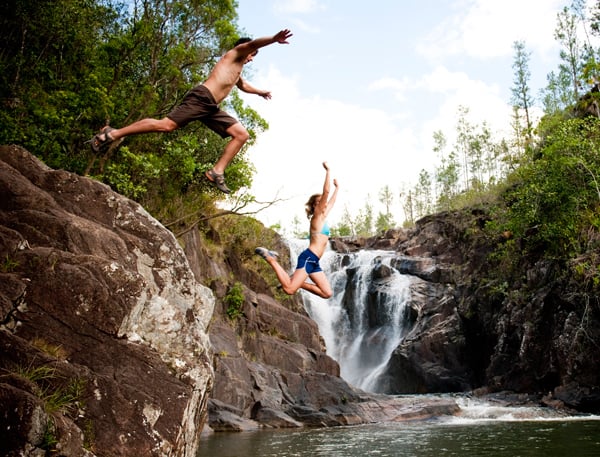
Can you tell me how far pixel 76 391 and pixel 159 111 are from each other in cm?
1354

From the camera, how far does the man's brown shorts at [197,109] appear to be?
18.3 ft

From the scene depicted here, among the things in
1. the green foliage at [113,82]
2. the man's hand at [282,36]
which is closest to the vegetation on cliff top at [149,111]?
the green foliage at [113,82]

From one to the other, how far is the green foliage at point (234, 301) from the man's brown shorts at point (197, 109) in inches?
670

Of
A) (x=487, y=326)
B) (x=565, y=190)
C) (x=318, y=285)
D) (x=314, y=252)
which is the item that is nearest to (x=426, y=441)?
(x=318, y=285)

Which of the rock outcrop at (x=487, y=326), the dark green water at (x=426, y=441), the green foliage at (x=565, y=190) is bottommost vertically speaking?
the dark green water at (x=426, y=441)

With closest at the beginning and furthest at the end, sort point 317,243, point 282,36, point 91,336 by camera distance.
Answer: point 282,36
point 317,243
point 91,336

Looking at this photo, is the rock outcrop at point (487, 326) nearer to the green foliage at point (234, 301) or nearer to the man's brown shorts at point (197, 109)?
the green foliage at point (234, 301)

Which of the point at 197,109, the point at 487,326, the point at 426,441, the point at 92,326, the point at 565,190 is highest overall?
the point at 565,190

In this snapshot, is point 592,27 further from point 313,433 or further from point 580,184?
point 313,433

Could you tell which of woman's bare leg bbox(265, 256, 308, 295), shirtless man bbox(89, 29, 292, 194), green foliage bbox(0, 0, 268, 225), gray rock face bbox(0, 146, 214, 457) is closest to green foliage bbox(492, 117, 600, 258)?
green foliage bbox(0, 0, 268, 225)

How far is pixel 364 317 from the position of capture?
3381cm

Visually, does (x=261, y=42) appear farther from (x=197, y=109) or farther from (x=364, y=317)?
(x=364, y=317)

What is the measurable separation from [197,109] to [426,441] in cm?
1156

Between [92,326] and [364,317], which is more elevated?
[364,317]
